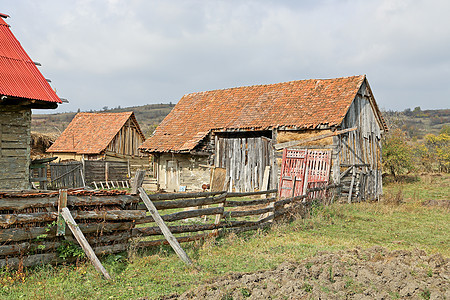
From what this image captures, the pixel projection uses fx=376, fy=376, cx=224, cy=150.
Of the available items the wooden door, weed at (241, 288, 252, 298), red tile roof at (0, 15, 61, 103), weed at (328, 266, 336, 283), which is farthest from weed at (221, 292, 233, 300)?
the wooden door

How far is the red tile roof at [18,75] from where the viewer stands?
10227mm

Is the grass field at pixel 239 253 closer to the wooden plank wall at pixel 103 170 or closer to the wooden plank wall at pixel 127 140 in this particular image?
the wooden plank wall at pixel 103 170

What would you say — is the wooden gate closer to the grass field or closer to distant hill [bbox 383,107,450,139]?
the grass field

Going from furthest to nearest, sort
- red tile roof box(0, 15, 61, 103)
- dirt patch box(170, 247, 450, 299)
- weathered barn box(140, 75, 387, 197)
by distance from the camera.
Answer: weathered barn box(140, 75, 387, 197) → red tile roof box(0, 15, 61, 103) → dirt patch box(170, 247, 450, 299)

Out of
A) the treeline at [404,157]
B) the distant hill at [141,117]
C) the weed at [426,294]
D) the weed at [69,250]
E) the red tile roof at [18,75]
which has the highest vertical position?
the distant hill at [141,117]

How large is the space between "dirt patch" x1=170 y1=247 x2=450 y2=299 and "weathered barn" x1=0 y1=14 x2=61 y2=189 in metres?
7.90

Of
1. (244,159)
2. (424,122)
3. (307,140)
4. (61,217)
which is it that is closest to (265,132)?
(244,159)

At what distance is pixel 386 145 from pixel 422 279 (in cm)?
2220

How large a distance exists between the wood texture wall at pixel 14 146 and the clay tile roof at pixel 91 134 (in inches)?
598

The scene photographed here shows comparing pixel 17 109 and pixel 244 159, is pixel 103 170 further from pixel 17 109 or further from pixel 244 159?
pixel 17 109

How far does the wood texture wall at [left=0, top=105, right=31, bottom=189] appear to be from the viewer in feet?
34.8

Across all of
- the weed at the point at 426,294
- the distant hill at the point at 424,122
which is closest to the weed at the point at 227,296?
the weed at the point at 426,294

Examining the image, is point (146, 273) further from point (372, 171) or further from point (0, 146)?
point (372, 171)

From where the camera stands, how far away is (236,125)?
59.3ft
